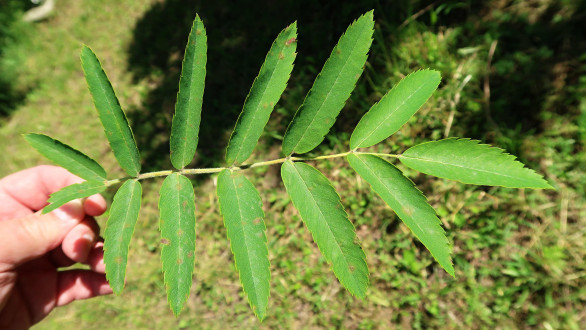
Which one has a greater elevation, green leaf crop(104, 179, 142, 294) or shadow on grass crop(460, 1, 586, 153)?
green leaf crop(104, 179, 142, 294)

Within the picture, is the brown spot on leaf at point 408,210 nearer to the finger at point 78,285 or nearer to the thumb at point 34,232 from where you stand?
the thumb at point 34,232

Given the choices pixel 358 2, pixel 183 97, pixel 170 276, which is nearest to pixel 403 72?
pixel 358 2

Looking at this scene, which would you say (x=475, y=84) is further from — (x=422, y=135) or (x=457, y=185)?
(x=457, y=185)

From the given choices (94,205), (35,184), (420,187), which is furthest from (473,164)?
(35,184)

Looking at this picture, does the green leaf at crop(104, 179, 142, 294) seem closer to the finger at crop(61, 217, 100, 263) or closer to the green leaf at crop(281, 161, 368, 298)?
the green leaf at crop(281, 161, 368, 298)

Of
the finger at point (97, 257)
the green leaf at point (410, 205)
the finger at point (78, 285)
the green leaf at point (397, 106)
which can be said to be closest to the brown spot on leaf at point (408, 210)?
the green leaf at point (410, 205)

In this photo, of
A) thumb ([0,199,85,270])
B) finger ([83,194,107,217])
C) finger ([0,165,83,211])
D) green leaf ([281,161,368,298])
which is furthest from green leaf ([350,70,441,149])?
finger ([0,165,83,211])
